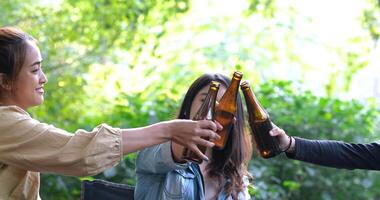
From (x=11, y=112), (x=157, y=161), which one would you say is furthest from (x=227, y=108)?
(x=11, y=112)

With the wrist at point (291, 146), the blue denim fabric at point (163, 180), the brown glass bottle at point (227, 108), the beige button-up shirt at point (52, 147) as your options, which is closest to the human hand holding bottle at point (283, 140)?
the wrist at point (291, 146)

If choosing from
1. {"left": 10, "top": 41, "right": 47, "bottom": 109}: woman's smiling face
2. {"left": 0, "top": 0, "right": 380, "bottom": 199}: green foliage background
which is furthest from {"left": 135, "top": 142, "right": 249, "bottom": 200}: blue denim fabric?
{"left": 0, "top": 0, "right": 380, "bottom": 199}: green foliage background

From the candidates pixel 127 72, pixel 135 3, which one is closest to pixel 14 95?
pixel 135 3

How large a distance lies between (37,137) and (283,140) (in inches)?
34.0

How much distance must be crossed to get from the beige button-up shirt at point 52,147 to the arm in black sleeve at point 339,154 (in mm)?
827

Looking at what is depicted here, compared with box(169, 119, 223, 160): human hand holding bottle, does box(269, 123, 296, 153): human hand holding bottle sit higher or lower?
lower

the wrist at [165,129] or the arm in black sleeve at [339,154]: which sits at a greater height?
the wrist at [165,129]

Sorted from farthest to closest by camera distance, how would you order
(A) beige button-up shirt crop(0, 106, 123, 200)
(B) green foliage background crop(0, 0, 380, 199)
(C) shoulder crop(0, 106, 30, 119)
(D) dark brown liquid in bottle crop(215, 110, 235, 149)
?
(B) green foliage background crop(0, 0, 380, 199) < (D) dark brown liquid in bottle crop(215, 110, 235, 149) < (C) shoulder crop(0, 106, 30, 119) < (A) beige button-up shirt crop(0, 106, 123, 200)

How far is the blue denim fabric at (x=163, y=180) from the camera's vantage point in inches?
80.9

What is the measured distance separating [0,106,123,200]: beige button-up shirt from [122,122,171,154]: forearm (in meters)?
0.02

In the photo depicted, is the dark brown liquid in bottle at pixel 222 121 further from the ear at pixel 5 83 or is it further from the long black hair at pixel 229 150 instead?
the ear at pixel 5 83

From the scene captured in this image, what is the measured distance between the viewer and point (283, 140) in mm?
2209

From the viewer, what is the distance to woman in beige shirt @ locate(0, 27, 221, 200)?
166 cm

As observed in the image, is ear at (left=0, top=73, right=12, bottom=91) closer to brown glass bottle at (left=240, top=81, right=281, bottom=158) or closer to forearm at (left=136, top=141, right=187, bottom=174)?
forearm at (left=136, top=141, right=187, bottom=174)
